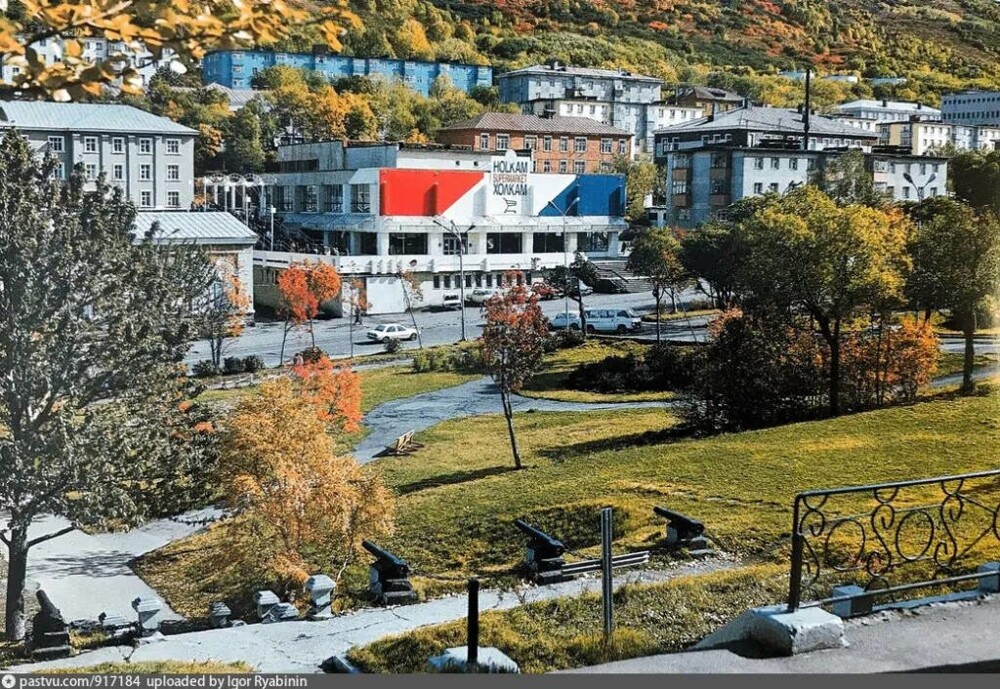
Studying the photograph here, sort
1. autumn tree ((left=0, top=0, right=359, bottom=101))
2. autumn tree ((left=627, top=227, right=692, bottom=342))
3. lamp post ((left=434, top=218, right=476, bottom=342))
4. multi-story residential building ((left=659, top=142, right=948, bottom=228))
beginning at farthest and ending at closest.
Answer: multi-story residential building ((left=659, top=142, right=948, bottom=228)), autumn tree ((left=627, top=227, right=692, bottom=342)), lamp post ((left=434, top=218, right=476, bottom=342)), autumn tree ((left=0, top=0, right=359, bottom=101))

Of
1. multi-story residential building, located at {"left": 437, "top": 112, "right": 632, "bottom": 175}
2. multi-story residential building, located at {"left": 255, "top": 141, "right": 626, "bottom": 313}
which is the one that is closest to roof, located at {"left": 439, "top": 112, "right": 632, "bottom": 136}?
multi-story residential building, located at {"left": 437, "top": 112, "right": 632, "bottom": 175}

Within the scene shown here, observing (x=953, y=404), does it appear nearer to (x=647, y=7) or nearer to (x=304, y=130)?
(x=647, y=7)

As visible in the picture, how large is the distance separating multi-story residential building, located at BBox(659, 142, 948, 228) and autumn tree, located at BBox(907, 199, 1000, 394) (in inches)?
5.8

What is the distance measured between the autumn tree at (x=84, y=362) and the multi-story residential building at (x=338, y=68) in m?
A: 0.55

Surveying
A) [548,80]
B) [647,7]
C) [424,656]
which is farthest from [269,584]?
[647,7]

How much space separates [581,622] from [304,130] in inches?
76.8

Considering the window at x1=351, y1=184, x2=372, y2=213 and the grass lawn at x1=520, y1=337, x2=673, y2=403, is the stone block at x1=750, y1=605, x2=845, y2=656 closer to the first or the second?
the grass lawn at x1=520, y1=337, x2=673, y2=403

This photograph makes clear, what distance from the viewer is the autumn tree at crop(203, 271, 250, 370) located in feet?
13.6

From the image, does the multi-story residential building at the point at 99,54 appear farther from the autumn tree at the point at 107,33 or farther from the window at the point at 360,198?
the window at the point at 360,198

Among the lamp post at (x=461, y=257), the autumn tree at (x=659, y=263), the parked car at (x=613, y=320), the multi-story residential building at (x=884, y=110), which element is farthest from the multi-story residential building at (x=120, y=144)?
the multi-story residential building at (x=884, y=110)

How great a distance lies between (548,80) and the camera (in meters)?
4.85

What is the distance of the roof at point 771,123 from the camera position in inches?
205

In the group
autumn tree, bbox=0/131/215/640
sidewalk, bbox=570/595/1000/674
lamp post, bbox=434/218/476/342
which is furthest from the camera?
lamp post, bbox=434/218/476/342

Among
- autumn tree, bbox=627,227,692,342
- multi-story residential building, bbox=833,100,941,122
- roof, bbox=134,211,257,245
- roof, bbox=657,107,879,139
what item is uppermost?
multi-story residential building, bbox=833,100,941,122
